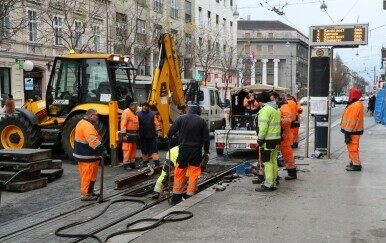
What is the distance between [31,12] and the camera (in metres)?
26.6

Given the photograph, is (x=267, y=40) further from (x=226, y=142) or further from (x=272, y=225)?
(x=272, y=225)

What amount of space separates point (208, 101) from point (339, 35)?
7501 mm

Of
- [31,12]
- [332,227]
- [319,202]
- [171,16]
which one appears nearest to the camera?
[332,227]

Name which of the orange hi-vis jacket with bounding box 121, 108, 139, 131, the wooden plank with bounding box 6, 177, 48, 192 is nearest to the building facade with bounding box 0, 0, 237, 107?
the orange hi-vis jacket with bounding box 121, 108, 139, 131

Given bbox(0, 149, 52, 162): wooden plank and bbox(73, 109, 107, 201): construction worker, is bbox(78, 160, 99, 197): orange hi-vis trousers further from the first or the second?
bbox(0, 149, 52, 162): wooden plank

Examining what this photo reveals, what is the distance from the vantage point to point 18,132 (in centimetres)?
1368

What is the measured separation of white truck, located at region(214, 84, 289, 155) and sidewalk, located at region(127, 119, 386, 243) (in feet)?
11.9

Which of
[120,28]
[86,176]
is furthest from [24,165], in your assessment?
[120,28]

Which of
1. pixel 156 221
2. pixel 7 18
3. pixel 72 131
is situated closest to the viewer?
pixel 156 221

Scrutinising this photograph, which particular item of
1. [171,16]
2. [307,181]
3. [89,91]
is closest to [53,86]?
[89,91]

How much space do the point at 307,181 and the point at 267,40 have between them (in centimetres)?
9695

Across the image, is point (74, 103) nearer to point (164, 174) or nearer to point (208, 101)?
point (164, 174)

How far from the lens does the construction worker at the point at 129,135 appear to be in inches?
473

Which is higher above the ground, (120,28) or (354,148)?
(120,28)
